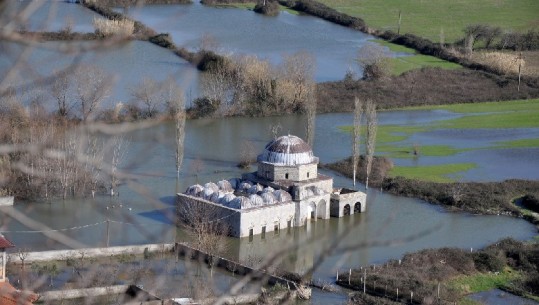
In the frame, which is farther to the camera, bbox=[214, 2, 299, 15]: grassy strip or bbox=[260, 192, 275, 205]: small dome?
bbox=[214, 2, 299, 15]: grassy strip

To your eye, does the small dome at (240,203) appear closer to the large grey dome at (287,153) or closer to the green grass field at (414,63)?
the large grey dome at (287,153)

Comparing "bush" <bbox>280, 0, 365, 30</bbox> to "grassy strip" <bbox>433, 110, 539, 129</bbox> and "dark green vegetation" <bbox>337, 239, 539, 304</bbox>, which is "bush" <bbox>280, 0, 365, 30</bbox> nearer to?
"grassy strip" <bbox>433, 110, 539, 129</bbox>

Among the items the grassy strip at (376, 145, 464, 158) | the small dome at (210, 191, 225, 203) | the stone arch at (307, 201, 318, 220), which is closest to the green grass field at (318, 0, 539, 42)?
the grassy strip at (376, 145, 464, 158)

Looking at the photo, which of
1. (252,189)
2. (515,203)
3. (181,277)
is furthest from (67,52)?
(515,203)

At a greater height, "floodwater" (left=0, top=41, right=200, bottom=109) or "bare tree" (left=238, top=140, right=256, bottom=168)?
"floodwater" (left=0, top=41, right=200, bottom=109)

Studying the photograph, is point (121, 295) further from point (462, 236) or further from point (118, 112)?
point (118, 112)
